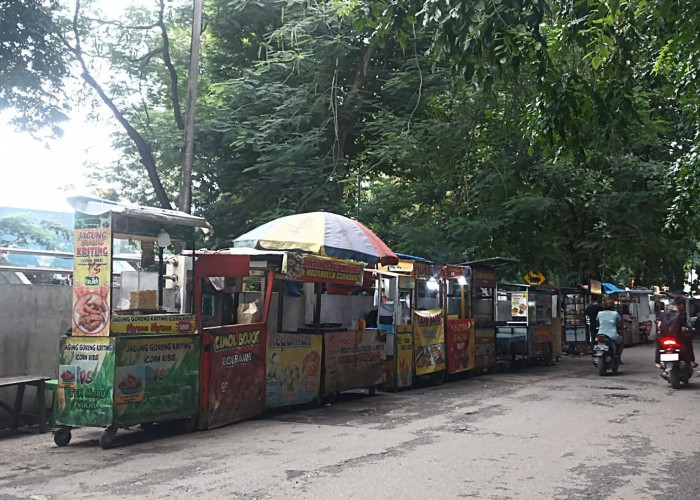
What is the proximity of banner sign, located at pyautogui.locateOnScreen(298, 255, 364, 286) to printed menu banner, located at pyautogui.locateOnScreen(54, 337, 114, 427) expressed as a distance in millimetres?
3324

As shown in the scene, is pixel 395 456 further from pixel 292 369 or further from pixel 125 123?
pixel 125 123

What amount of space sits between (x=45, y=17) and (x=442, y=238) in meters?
10.3

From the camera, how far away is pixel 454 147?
18.7 meters

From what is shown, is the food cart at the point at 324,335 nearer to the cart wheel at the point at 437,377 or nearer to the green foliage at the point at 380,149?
the cart wheel at the point at 437,377

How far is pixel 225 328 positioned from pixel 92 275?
1.87 metres

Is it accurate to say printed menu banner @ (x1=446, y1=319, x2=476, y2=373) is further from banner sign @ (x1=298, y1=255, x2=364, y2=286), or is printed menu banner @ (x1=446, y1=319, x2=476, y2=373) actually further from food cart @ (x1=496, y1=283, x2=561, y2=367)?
banner sign @ (x1=298, y1=255, x2=364, y2=286)

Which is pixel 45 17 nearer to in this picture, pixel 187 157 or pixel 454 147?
pixel 187 157

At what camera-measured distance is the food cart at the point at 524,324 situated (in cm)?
1891

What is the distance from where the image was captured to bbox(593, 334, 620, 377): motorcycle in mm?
16797

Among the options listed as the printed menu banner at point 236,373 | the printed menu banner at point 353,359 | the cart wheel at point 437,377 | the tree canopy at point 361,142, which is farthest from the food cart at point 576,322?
the printed menu banner at point 236,373

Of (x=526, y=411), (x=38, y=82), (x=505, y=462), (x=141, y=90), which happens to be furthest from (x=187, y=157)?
(x=505, y=462)

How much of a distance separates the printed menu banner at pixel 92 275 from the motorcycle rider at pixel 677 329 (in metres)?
10.9

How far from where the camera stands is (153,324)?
870cm

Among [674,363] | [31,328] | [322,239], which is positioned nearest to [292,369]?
[322,239]
